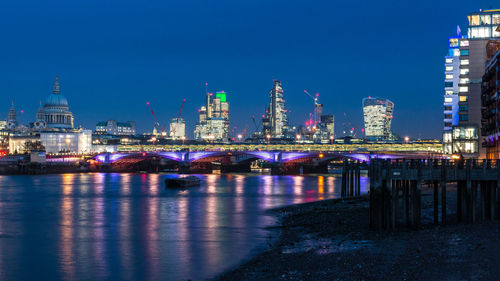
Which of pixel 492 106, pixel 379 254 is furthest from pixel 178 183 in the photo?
pixel 379 254

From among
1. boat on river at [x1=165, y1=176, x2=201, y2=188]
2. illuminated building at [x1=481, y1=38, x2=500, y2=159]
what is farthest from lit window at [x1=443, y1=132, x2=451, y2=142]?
boat on river at [x1=165, y1=176, x2=201, y2=188]

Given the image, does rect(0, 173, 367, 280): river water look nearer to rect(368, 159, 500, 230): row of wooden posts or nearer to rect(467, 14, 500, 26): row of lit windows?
rect(368, 159, 500, 230): row of wooden posts

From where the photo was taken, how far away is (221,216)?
59062mm

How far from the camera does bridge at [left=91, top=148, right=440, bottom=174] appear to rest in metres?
143

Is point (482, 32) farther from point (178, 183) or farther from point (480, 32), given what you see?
point (178, 183)

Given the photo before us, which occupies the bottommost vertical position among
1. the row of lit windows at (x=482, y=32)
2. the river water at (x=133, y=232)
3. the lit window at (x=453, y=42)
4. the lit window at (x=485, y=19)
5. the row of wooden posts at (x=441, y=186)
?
the river water at (x=133, y=232)

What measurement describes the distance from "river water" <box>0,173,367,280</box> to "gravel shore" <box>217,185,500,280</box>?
3.02 m

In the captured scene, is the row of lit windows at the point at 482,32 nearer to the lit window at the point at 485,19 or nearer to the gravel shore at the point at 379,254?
the lit window at the point at 485,19

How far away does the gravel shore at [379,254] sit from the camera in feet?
86.2

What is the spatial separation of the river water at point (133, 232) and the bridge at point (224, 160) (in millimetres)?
55627

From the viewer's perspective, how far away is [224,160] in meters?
165

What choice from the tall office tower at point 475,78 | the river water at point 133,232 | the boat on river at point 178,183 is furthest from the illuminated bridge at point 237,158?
the river water at point 133,232

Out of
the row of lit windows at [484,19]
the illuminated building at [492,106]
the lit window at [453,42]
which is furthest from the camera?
the lit window at [453,42]

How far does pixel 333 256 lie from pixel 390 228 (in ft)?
21.5
